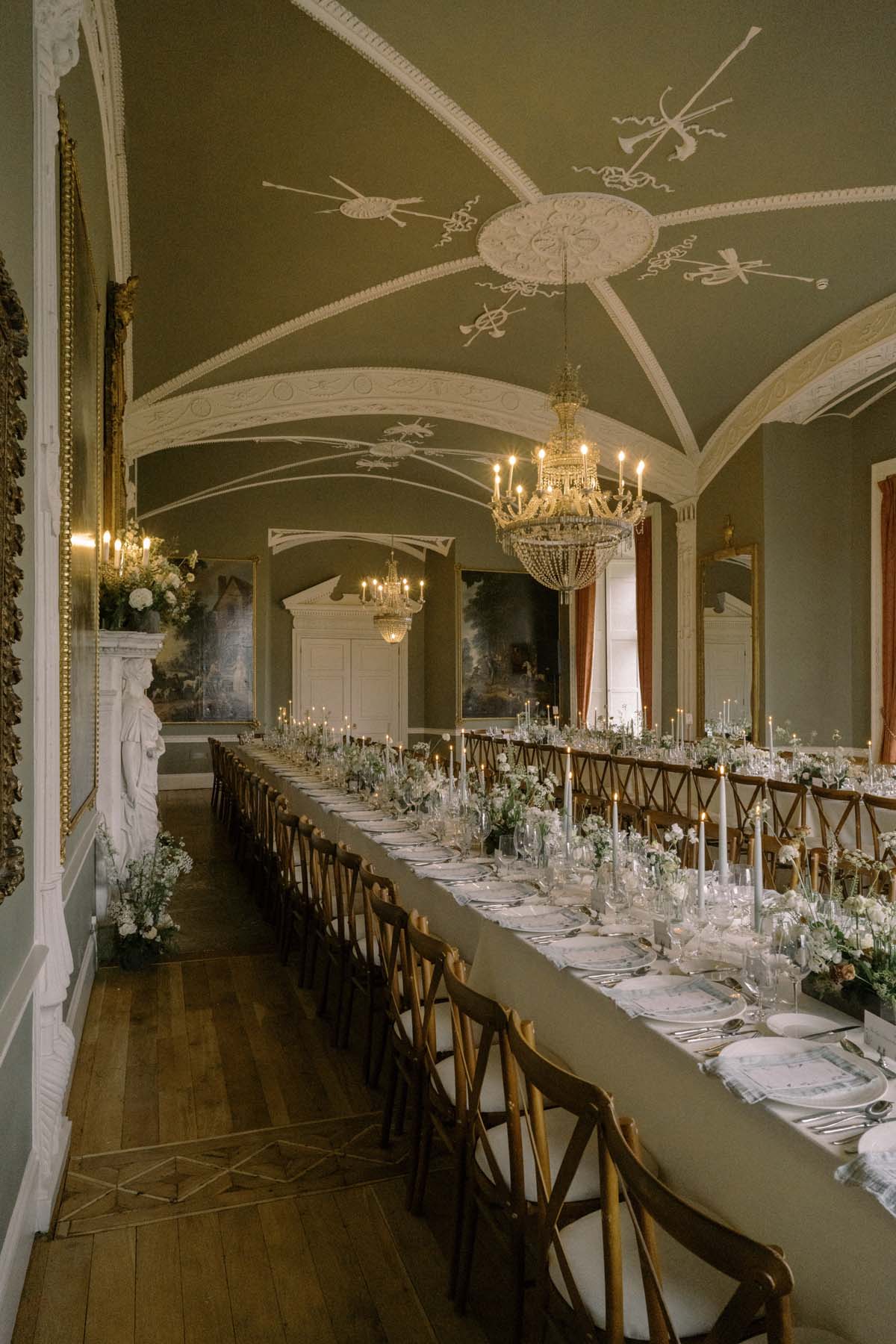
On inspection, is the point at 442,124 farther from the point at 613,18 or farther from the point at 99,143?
the point at 99,143

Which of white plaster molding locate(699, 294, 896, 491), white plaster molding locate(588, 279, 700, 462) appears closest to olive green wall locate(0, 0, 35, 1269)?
white plaster molding locate(588, 279, 700, 462)

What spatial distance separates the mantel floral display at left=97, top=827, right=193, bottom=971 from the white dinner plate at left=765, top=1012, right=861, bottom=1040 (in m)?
4.02

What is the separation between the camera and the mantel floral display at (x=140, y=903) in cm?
535

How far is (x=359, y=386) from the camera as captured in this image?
33.0 ft

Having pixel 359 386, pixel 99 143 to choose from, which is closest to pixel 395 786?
pixel 99 143

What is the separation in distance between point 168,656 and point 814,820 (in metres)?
10.4

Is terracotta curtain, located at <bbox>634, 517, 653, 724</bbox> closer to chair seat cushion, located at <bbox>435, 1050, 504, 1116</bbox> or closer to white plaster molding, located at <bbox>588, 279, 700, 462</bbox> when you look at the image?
white plaster molding, located at <bbox>588, 279, 700, 462</bbox>

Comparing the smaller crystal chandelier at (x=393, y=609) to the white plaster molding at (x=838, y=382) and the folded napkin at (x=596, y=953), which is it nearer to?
the white plaster molding at (x=838, y=382)

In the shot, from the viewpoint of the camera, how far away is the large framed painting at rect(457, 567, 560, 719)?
15602 millimetres

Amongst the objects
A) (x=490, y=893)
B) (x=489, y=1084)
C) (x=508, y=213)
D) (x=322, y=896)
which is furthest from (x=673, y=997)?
(x=508, y=213)

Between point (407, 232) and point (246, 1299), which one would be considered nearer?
point (246, 1299)

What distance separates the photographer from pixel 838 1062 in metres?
2.03

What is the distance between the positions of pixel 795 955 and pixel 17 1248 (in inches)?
88.7

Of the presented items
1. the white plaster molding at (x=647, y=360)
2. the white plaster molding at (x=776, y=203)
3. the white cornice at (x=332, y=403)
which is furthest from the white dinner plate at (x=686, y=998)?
the white cornice at (x=332, y=403)
